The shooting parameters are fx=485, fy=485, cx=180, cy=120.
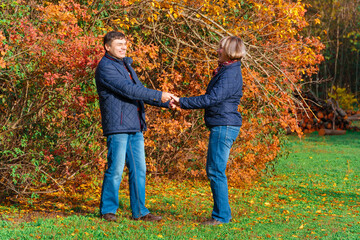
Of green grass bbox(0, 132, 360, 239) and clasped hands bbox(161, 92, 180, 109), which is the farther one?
clasped hands bbox(161, 92, 180, 109)

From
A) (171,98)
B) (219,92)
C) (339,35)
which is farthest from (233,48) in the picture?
(339,35)

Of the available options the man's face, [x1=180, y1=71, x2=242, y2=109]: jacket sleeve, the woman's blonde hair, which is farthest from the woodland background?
the woman's blonde hair

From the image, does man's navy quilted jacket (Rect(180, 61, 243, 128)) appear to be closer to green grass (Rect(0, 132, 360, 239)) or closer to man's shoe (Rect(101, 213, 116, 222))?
green grass (Rect(0, 132, 360, 239))

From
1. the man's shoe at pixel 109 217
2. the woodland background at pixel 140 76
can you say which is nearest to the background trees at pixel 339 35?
the woodland background at pixel 140 76

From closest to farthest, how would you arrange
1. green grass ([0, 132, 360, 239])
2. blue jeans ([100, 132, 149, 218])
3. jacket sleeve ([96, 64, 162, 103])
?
green grass ([0, 132, 360, 239]) < jacket sleeve ([96, 64, 162, 103]) < blue jeans ([100, 132, 149, 218])

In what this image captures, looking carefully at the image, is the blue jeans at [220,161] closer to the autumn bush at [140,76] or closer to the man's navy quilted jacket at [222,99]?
the man's navy quilted jacket at [222,99]

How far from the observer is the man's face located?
453 centimetres

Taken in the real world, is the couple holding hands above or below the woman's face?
below

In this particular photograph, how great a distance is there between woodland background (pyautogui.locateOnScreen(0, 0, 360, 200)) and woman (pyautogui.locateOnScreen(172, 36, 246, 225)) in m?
1.32

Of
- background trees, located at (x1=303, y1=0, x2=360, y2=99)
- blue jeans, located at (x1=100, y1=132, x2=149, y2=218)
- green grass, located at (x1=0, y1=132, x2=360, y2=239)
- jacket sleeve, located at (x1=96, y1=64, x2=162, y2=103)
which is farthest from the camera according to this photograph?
background trees, located at (x1=303, y1=0, x2=360, y2=99)

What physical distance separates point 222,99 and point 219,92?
0.07 metres

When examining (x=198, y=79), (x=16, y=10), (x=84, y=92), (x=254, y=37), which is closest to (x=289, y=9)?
(x=254, y=37)

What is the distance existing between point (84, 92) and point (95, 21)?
1.08 m

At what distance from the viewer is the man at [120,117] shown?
176 inches
